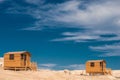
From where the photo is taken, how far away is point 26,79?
1613 inches

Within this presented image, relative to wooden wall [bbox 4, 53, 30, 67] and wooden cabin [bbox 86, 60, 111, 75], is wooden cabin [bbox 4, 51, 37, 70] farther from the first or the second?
wooden cabin [bbox 86, 60, 111, 75]

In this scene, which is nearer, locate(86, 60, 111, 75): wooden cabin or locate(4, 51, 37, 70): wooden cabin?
locate(4, 51, 37, 70): wooden cabin

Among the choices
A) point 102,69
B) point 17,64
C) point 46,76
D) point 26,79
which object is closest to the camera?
point 26,79

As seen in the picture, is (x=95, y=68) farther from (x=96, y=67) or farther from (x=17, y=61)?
(x=17, y=61)

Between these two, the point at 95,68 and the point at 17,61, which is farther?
the point at 95,68

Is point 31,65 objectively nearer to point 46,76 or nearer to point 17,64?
point 17,64

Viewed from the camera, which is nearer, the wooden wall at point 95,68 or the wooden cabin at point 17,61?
the wooden cabin at point 17,61

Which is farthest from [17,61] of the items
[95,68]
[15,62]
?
[95,68]

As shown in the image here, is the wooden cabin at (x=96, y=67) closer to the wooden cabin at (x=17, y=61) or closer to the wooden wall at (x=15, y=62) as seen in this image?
the wooden cabin at (x=17, y=61)

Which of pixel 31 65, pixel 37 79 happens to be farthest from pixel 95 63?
pixel 37 79

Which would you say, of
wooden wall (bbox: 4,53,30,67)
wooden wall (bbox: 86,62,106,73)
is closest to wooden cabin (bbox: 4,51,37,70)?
wooden wall (bbox: 4,53,30,67)

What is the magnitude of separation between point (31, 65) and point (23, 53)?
3626 millimetres

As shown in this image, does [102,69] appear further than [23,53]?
Yes

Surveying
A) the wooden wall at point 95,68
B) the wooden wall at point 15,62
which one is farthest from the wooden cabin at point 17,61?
the wooden wall at point 95,68
